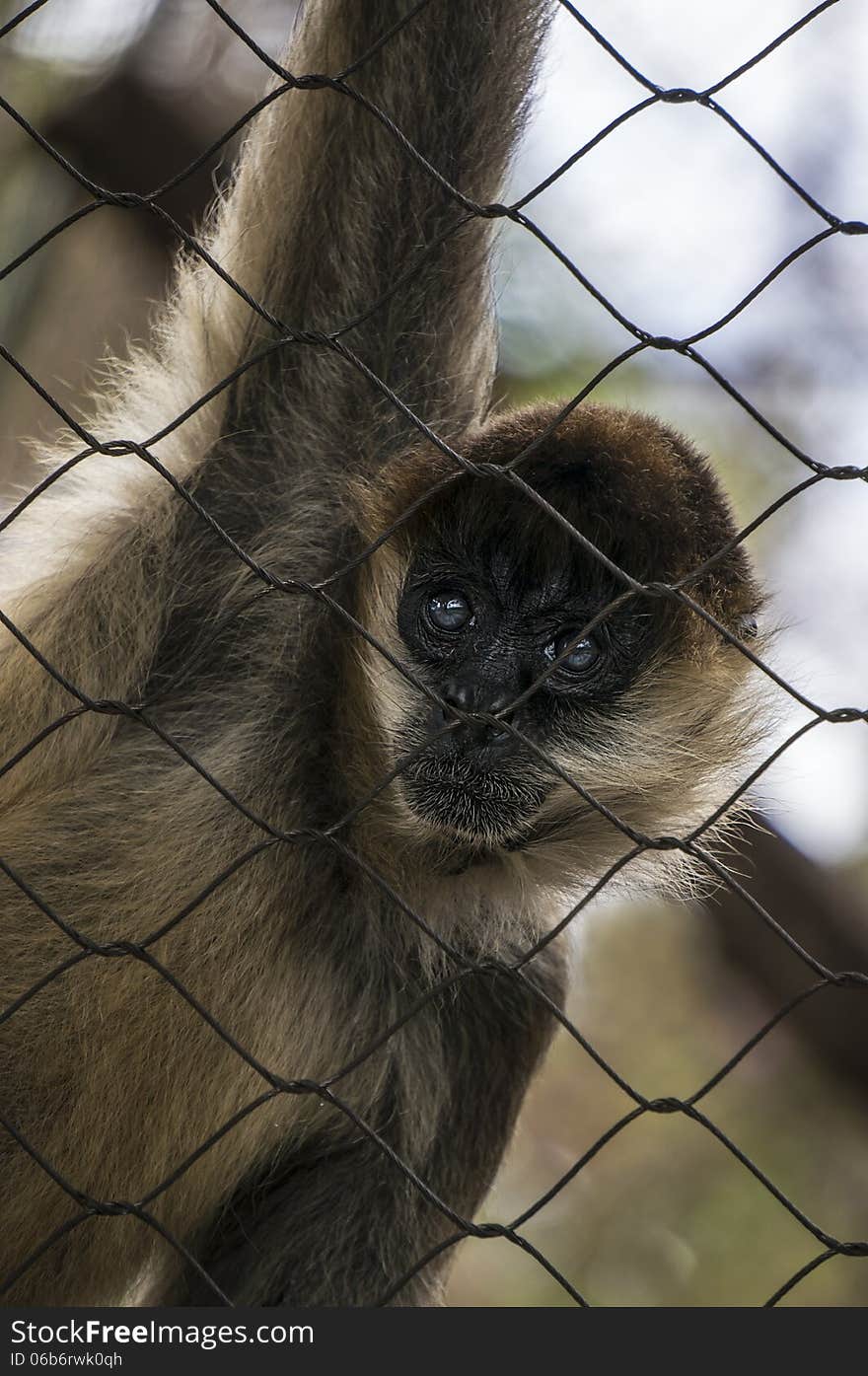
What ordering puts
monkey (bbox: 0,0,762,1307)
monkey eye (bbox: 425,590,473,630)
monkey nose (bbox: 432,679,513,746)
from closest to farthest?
monkey nose (bbox: 432,679,513,746) < monkey (bbox: 0,0,762,1307) < monkey eye (bbox: 425,590,473,630)

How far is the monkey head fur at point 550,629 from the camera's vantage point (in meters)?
2.99

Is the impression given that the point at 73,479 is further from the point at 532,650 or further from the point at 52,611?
the point at 532,650

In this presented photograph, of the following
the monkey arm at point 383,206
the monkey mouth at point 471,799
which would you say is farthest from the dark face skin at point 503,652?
the monkey arm at point 383,206

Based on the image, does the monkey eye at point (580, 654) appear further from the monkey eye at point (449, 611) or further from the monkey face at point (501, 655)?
the monkey eye at point (449, 611)

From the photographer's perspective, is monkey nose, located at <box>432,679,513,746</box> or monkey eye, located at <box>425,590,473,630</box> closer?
monkey nose, located at <box>432,679,513,746</box>

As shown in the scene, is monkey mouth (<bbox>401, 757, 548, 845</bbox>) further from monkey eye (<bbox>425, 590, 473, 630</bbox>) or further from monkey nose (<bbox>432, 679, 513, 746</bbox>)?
monkey eye (<bbox>425, 590, 473, 630</bbox>)

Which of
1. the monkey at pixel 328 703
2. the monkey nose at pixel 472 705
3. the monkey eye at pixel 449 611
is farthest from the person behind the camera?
the monkey eye at pixel 449 611

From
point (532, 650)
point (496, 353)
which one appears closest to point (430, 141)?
point (496, 353)

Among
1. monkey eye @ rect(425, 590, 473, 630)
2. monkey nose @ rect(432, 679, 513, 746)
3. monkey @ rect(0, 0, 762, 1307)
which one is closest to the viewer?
monkey nose @ rect(432, 679, 513, 746)

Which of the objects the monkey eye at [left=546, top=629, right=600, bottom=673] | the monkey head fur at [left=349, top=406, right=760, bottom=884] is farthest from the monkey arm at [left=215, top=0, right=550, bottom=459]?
the monkey eye at [left=546, top=629, right=600, bottom=673]

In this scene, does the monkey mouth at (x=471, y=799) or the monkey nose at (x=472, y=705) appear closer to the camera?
the monkey nose at (x=472, y=705)

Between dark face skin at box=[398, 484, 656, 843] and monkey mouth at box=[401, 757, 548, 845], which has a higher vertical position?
dark face skin at box=[398, 484, 656, 843]

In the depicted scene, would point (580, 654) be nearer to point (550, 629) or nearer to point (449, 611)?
point (550, 629)

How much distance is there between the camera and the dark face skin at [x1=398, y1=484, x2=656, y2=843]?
9.91ft
